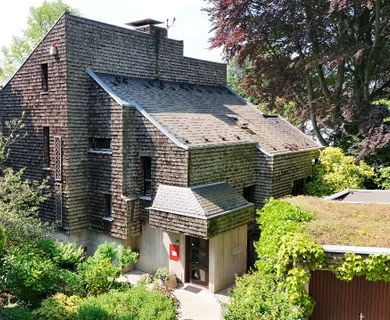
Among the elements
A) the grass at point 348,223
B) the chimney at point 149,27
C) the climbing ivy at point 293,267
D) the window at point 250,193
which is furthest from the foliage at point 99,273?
the chimney at point 149,27

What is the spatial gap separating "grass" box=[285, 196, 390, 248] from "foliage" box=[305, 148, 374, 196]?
7.33 metres

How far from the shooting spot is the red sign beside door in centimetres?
1414

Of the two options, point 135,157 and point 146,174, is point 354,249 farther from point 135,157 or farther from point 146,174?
point 135,157

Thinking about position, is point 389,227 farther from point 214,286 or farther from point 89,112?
point 89,112

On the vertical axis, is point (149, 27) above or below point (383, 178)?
above

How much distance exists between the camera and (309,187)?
747 inches

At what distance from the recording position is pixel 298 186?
18891 mm

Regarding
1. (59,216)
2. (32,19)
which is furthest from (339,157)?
(32,19)

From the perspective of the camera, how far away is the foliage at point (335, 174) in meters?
18.4

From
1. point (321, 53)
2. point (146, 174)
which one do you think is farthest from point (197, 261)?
point (321, 53)

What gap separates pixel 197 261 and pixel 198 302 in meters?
1.66

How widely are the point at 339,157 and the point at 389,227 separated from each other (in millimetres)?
11137

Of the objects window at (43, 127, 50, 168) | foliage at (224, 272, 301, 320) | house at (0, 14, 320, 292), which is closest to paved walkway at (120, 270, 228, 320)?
house at (0, 14, 320, 292)

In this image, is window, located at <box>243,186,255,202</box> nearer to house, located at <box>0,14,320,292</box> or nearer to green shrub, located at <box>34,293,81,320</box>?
house, located at <box>0,14,320,292</box>
